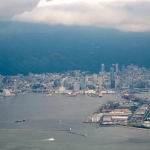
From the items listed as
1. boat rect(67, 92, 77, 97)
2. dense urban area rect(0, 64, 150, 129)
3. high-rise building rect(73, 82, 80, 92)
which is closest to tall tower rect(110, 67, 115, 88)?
dense urban area rect(0, 64, 150, 129)

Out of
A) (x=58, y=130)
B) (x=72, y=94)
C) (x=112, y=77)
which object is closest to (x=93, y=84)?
(x=112, y=77)

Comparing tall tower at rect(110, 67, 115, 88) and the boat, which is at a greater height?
tall tower at rect(110, 67, 115, 88)

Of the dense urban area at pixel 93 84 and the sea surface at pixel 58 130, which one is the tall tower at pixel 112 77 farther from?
the sea surface at pixel 58 130

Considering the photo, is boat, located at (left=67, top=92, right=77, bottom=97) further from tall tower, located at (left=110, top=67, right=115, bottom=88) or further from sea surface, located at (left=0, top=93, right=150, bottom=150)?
sea surface, located at (left=0, top=93, right=150, bottom=150)

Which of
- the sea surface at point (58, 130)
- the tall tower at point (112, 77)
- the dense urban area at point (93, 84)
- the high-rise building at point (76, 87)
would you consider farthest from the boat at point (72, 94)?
the sea surface at point (58, 130)

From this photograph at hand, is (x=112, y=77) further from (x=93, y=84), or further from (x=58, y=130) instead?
(x=58, y=130)

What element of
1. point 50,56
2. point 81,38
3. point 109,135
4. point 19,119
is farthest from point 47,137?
point 81,38
